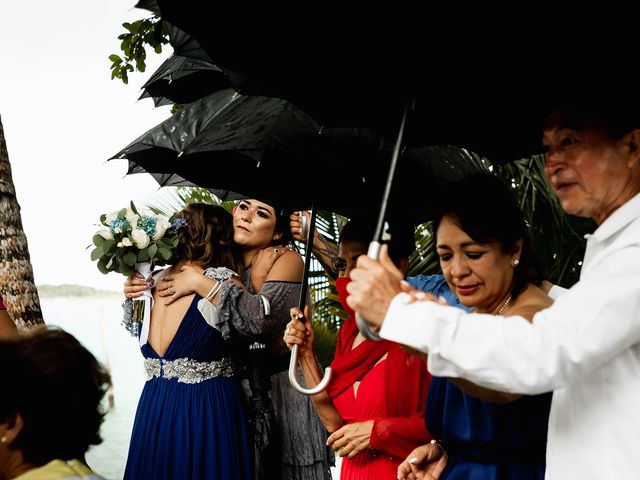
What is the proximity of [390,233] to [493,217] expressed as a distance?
803 mm

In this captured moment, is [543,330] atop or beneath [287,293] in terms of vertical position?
atop

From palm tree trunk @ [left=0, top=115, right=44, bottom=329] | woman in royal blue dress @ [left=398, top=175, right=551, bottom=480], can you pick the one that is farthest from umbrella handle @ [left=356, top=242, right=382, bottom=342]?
palm tree trunk @ [left=0, top=115, right=44, bottom=329]

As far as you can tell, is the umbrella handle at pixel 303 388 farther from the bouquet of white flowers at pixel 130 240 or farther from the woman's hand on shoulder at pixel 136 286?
the woman's hand on shoulder at pixel 136 286

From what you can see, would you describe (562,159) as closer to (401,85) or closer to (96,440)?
(401,85)

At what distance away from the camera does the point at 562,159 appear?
1.69 metres

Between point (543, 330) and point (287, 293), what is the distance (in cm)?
254

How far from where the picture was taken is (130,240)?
377 centimetres

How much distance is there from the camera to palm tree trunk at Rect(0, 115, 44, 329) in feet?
10.3

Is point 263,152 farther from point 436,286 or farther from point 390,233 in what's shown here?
point 436,286

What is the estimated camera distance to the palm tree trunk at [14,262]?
124 inches

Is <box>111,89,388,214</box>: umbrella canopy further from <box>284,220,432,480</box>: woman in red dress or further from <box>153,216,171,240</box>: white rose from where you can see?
<box>153,216,171,240</box>: white rose

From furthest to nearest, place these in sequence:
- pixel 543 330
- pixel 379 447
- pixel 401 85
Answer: pixel 379 447, pixel 401 85, pixel 543 330

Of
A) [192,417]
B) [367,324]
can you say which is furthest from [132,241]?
[367,324]

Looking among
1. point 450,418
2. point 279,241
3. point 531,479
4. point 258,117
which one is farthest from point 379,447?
point 279,241
